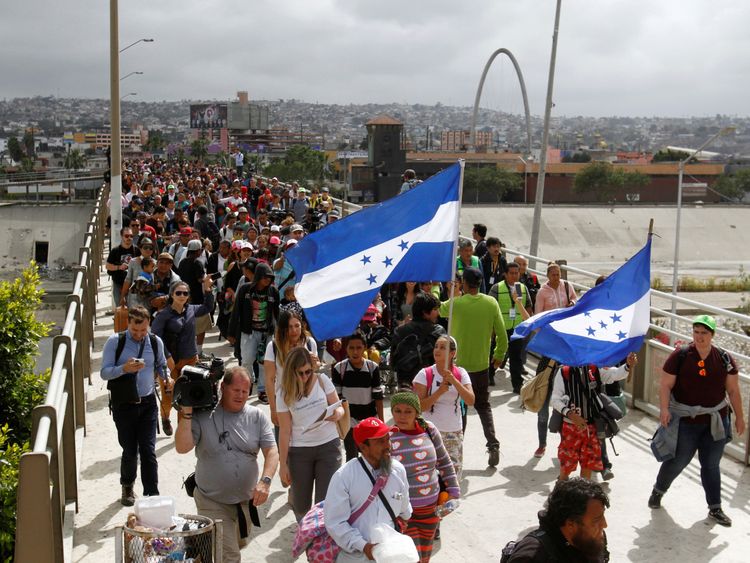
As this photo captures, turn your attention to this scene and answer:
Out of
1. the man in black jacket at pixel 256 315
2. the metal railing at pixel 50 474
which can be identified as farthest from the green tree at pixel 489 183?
the metal railing at pixel 50 474

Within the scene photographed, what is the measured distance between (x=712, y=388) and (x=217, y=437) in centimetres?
419

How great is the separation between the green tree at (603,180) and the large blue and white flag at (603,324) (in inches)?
5222

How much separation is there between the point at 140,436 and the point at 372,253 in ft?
7.66

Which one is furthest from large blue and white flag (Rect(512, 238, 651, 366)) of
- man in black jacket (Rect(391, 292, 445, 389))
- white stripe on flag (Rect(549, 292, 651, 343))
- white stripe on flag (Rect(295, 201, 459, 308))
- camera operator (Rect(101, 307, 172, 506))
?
camera operator (Rect(101, 307, 172, 506))

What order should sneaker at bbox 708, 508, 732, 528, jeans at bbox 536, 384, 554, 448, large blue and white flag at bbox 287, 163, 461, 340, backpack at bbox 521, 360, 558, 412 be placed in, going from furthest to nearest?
jeans at bbox 536, 384, 554, 448
backpack at bbox 521, 360, 558, 412
sneaker at bbox 708, 508, 732, 528
large blue and white flag at bbox 287, 163, 461, 340

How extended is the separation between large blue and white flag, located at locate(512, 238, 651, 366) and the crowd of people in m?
0.45

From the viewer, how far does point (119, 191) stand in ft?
60.5

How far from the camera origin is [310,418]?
6805 millimetres

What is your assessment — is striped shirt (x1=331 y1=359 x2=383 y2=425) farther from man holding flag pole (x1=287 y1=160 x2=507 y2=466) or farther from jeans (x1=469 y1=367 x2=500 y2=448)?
jeans (x1=469 y1=367 x2=500 y2=448)

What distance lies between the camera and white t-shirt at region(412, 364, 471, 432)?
7523 millimetres

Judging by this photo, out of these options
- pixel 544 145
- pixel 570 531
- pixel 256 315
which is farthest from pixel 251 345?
pixel 544 145

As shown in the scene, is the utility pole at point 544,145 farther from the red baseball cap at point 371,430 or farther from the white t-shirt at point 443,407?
the red baseball cap at point 371,430

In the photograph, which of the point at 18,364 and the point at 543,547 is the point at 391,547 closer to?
the point at 543,547

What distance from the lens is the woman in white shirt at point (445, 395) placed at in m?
7.46
